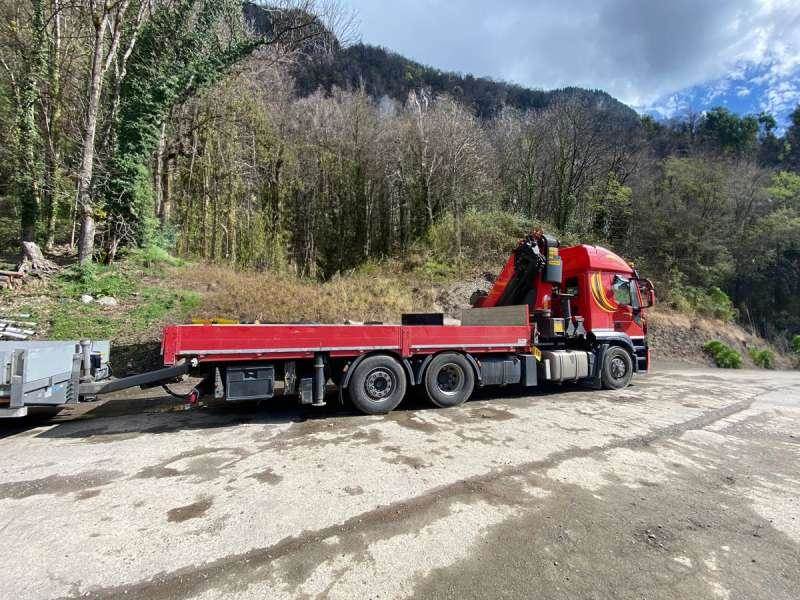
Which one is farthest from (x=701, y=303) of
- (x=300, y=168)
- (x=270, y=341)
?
(x=270, y=341)

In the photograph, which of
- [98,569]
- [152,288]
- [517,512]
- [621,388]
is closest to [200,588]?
[98,569]

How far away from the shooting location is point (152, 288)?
1063cm

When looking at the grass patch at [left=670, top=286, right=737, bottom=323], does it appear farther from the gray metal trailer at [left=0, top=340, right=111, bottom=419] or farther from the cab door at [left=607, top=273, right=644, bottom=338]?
the gray metal trailer at [left=0, top=340, right=111, bottom=419]

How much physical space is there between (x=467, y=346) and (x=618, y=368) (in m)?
→ 4.05

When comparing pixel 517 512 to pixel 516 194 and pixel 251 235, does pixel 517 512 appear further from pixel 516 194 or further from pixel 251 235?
pixel 516 194

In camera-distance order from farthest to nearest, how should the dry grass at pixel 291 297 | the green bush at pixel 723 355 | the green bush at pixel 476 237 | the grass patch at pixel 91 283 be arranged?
the green bush at pixel 476 237 → the green bush at pixel 723 355 → the dry grass at pixel 291 297 → the grass patch at pixel 91 283

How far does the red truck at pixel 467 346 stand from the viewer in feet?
16.7

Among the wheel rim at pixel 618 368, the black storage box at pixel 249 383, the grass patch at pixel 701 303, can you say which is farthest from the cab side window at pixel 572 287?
the grass patch at pixel 701 303

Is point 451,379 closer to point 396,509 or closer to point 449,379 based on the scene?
point 449,379

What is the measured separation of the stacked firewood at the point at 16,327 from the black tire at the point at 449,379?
863 centimetres

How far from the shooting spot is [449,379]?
651 centimetres

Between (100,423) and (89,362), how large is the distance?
3.31 feet

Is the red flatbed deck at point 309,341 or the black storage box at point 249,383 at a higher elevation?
the red flatbed deck at point 309,341

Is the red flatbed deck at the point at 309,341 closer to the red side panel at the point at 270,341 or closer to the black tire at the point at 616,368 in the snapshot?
the red side panel at the point at 270,341
